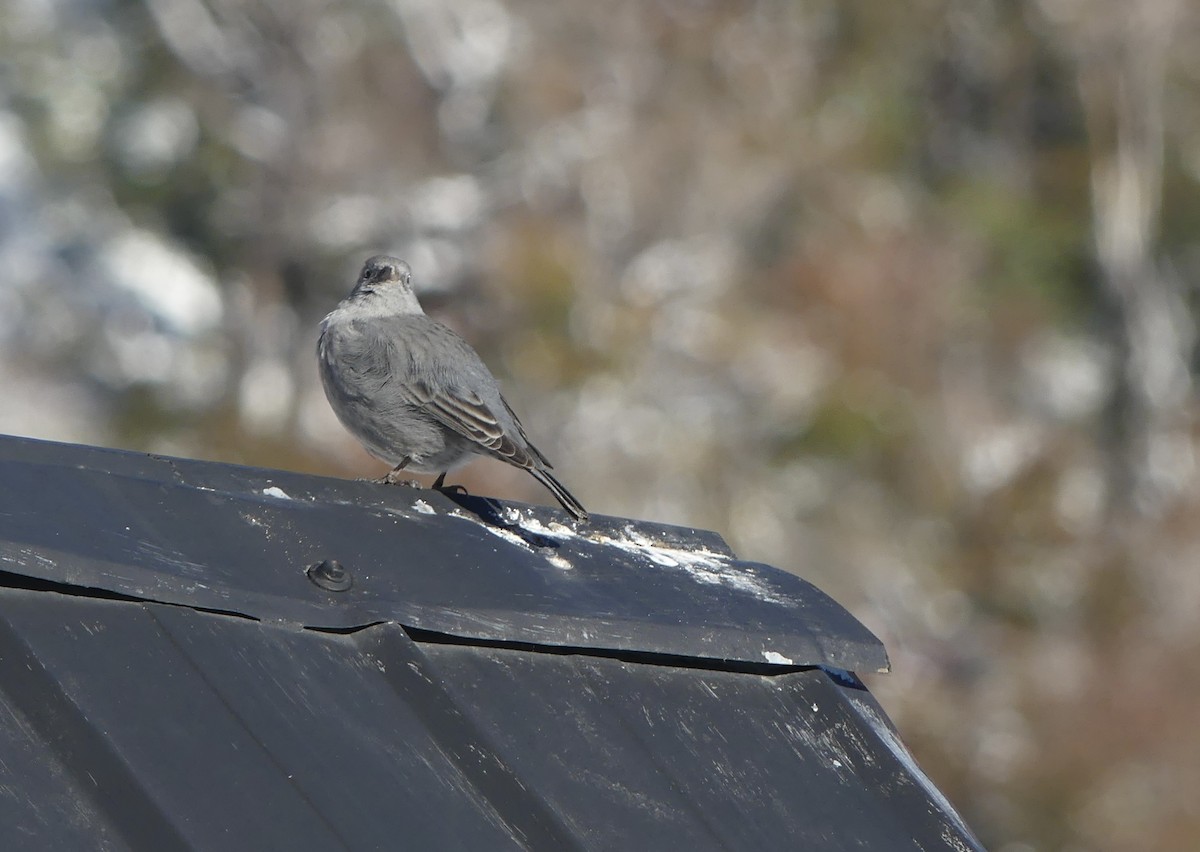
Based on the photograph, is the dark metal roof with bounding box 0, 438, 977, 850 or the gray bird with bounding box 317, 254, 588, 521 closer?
the dark metal roof with bounding box 0, 438, 977, 850

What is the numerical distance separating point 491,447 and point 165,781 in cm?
260

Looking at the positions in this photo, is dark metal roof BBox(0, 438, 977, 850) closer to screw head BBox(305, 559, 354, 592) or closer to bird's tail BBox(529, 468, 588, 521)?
screw head BBox(305, 559, 354, 592)

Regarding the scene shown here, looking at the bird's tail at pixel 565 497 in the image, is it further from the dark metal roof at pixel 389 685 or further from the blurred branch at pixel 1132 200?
the blurred branch at pixel 1132 200

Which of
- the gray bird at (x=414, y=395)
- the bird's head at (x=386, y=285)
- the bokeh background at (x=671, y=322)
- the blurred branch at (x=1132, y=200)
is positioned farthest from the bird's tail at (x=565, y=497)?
the blurred branch at (x=1132, y=200)

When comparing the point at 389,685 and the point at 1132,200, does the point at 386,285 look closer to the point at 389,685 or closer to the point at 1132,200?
the point at 389,685

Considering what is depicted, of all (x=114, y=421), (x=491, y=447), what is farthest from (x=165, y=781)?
(x=114, y=421)

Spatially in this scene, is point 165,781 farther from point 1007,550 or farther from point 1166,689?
point 1007,550

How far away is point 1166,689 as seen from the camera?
17375mm

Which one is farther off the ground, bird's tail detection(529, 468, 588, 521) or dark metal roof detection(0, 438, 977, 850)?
bird's tail detection(529, 468, 588, 521)

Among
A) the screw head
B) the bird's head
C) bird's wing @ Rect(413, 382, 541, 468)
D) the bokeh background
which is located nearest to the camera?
the screw head

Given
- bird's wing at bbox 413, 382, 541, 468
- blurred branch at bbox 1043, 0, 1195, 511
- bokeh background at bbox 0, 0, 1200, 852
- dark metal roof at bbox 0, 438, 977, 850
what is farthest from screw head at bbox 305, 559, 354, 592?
blurred branch at bbox 1043, 0, 1195, 511

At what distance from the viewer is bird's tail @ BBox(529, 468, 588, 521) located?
3.59 m

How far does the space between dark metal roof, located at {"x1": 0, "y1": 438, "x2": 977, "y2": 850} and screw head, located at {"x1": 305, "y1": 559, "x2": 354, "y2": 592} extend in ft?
0.06

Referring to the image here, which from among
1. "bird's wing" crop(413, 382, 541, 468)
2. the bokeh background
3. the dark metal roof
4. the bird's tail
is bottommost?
the dark metal roof
